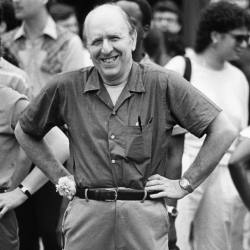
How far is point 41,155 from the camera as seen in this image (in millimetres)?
5242

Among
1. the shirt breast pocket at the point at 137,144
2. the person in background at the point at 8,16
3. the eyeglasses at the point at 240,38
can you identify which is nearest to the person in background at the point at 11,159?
the shirt breast pocket at the point at 137,144

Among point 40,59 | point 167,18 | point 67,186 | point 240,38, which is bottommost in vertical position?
point 167,18

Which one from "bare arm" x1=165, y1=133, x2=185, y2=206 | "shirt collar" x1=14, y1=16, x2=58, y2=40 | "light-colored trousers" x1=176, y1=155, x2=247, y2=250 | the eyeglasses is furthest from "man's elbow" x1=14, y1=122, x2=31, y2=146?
the eyeglasses

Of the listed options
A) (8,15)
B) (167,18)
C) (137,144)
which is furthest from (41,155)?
(167,18)

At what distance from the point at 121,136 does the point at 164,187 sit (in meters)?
0.35

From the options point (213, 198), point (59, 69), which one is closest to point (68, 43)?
point (59, 69)

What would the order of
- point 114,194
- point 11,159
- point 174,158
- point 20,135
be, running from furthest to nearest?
point 174,158
point 11,159
point 20,135
point 114,194

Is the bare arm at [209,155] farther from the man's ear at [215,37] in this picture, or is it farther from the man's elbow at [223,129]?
the man's ear at [215,37]

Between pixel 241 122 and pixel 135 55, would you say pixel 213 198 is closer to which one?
pixel 241 122

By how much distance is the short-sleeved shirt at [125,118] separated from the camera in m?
4.86

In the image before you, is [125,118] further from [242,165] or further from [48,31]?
[48,31]

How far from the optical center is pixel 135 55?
21.7ft

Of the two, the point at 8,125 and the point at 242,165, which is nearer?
the point at 242,165

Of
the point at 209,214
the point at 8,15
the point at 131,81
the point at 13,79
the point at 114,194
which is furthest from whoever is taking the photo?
the point at 8,15
